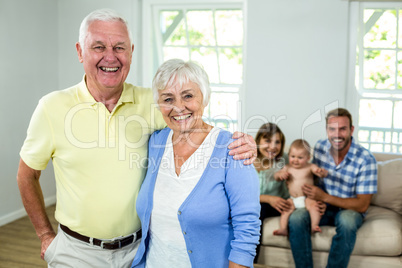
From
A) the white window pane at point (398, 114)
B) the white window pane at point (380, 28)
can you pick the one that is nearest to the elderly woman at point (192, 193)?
the white window pane at point (380, 28)

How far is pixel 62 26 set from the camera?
5352 mm

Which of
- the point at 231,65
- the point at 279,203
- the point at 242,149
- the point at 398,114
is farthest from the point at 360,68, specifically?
the point at 242,149

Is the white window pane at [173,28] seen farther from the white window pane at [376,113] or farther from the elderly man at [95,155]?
the elderly man at [95,155]

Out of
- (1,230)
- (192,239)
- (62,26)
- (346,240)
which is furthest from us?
(62,26)

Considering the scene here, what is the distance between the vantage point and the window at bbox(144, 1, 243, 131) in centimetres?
507

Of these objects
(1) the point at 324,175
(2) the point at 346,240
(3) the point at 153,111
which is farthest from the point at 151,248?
(1) the point at 324,175

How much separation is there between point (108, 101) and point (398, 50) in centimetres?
381

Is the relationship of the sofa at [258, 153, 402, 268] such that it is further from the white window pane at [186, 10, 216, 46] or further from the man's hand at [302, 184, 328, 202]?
the white window pane at [186, 10, 216, 46]

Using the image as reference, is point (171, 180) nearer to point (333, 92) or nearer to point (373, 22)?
point (333, 92)

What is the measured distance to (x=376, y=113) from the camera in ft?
15.6

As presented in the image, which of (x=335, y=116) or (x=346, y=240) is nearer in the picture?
(x=346, y=240)

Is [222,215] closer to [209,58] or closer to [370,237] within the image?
[370,237]

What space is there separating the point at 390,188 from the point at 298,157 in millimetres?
851

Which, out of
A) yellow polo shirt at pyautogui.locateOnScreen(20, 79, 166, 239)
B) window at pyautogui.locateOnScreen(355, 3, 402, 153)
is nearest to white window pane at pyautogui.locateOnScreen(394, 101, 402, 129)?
window at pyautogui.locateOnScreen(355, 3, 402, 153)
